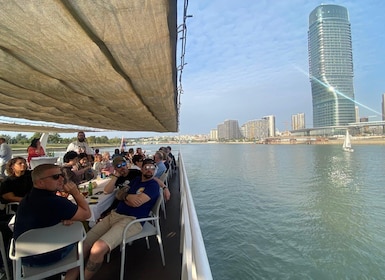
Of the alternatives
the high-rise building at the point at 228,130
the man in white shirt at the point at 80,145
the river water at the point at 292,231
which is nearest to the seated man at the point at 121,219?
the river water at the point at 292,231

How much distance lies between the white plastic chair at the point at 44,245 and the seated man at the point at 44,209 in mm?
47

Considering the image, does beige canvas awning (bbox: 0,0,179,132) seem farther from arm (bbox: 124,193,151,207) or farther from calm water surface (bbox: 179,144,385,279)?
calm water surface (bbox: 179,144,385,279)

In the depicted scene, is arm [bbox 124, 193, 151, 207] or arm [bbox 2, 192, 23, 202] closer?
arm [bbox 124, 193, 151, 207]

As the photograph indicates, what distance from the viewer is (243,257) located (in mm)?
5582

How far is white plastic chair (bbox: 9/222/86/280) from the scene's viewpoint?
1.43 meters

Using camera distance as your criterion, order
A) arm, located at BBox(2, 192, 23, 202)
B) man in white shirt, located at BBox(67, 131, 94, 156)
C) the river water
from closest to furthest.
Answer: arm, located at BBox(2, 192, 23, 202), the river water, man in white shirt, located at BBox(67, 131, 94, 156)

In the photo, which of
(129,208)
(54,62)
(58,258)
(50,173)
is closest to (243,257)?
(129,208)

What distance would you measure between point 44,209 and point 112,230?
67 centimetres

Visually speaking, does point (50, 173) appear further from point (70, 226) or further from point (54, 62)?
point (54, 62)

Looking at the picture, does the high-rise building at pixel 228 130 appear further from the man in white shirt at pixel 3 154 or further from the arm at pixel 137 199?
the arm at pixel 137 199

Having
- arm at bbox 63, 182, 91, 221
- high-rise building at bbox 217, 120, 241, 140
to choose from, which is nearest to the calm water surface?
arm at bbox 63, 182, 91, 221

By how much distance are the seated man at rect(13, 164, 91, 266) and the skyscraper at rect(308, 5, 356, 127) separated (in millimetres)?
88498

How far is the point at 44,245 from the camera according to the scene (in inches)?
57.4

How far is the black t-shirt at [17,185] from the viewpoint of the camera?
2.55m
